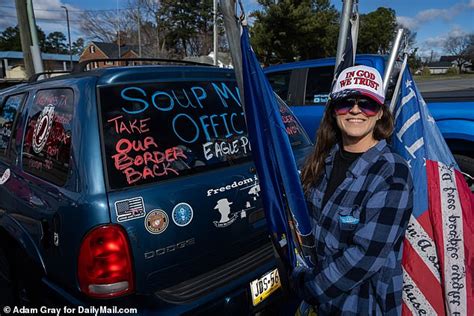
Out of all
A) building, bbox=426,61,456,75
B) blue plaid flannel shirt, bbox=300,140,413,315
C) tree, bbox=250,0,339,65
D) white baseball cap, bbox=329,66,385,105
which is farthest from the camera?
building, bbox=426,61,456,75

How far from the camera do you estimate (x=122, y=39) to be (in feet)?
119

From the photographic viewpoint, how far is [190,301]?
1.88 metres

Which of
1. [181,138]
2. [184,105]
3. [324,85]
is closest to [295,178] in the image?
[181,138]

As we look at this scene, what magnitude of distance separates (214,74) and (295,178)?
50.6 inches

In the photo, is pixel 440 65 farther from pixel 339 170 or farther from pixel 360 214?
pixel 360 214

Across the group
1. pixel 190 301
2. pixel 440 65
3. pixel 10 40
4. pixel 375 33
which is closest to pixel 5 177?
pixel 190 301

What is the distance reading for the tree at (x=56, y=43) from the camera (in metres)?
86.6

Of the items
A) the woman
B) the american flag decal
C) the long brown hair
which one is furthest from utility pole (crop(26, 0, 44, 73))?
the woman

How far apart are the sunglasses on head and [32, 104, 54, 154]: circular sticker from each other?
1678mm

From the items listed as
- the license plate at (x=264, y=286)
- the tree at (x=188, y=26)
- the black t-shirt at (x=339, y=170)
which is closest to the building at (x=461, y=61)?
the tree at (x=188, y=26)

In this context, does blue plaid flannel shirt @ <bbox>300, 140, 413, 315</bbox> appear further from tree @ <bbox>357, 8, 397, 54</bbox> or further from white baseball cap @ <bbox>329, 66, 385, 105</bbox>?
tree @ <bbox>357, 8, 397, 54</bbox>

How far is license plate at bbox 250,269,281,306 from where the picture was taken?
2.12 m

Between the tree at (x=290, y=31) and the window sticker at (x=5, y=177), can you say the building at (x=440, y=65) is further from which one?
the window sticker at (x=5, y=177)

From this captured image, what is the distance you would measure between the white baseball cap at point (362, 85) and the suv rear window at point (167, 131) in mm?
946
